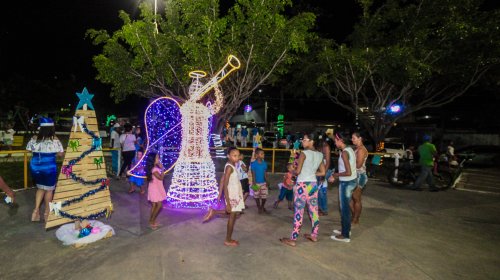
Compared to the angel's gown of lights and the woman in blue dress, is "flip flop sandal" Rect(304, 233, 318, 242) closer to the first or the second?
the angel's gown of lights

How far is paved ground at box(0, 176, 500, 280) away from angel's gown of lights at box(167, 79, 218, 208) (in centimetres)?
38

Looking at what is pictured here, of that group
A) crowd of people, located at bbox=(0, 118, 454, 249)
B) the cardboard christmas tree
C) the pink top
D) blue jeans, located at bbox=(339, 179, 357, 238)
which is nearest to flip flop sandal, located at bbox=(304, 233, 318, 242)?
crowd of people, located at bbox=(0, 118, 454, 249)

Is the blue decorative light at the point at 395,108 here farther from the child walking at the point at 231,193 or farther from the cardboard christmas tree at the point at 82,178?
the cardboard christmas tree at the point at 82,178

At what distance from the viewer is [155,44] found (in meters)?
13.5

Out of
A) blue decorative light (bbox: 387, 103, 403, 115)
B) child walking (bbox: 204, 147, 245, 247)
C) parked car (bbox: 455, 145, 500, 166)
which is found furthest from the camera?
blue decorative light (bbox: 387, 103, 403, 115)

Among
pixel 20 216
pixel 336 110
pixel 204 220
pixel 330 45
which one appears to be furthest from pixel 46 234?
pixel 336 110

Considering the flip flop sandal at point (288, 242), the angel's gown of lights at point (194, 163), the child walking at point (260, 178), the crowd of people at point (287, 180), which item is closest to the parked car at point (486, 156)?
the crowd of people at point (287, 180)

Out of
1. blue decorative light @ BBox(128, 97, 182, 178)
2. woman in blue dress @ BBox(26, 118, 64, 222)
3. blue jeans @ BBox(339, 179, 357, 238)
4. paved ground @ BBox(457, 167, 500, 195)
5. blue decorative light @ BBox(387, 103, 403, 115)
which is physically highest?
blue decorative light @ BBox(387, 103, 403, 115)

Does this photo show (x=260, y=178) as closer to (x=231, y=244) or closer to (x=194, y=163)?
(x=194, y=163)

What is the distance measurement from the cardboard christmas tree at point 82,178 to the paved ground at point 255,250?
385mm

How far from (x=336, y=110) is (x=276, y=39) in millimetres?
29011

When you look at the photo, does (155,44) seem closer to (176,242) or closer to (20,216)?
(20,216)

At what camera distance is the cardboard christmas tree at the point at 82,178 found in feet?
18.1

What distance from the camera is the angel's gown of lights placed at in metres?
6.86
